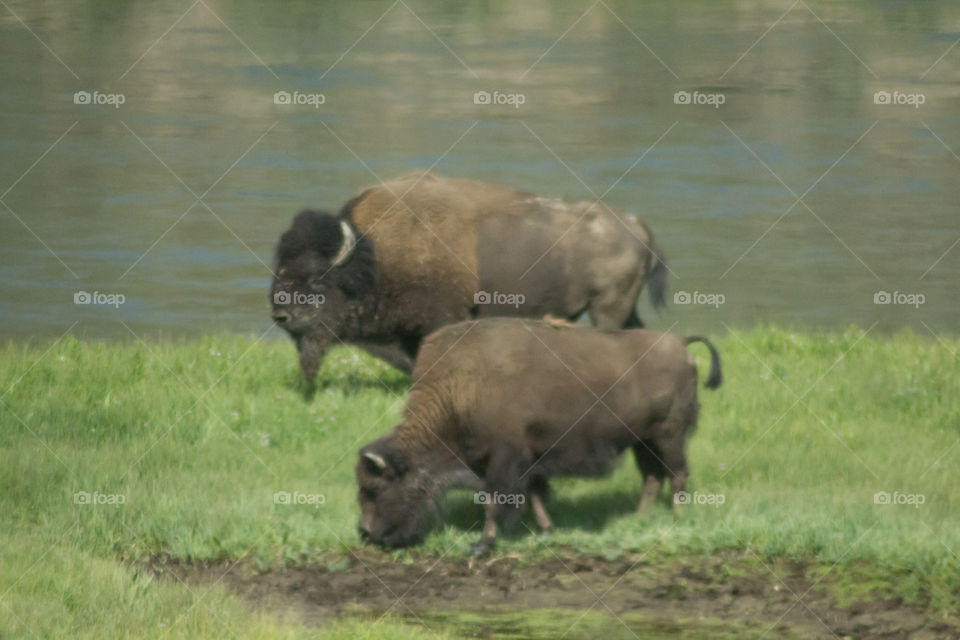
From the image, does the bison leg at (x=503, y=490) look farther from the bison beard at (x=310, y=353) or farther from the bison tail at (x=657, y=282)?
the bison beard at (x=310, y=353)

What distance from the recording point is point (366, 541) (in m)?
10.5

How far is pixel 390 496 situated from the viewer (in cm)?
1037

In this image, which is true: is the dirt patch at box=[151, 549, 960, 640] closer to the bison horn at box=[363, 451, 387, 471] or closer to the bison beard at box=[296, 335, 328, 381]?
the bison horn at box=[363, 451, 387, 471]

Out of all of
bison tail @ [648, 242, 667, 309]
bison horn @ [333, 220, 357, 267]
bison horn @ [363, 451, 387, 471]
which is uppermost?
bison horn @ [333, 220, 357, 267]

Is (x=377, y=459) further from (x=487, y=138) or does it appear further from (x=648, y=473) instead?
(x=487, y=138)

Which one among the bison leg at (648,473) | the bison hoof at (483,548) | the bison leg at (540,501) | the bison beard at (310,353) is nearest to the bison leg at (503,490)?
the bison hoof at (483,548)

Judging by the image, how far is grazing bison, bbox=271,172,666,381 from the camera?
12.9 metres

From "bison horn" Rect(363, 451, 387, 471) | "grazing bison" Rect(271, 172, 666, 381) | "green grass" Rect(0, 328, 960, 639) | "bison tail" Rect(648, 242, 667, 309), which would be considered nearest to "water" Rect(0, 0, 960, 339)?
"green grass" Rect(0, 328, 960, 639)

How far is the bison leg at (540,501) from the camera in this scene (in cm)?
1070

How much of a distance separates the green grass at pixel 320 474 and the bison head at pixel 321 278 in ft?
1.89

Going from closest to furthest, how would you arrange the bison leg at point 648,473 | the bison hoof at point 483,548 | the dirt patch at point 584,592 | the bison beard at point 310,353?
the dirt patch at point 584,592
the bison hoof at point 483,548
the bison leg at point 648,473
the bison beard at point 310,353

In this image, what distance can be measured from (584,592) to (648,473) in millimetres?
1271

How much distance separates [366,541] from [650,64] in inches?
752

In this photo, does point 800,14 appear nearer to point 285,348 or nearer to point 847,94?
point 847,94
